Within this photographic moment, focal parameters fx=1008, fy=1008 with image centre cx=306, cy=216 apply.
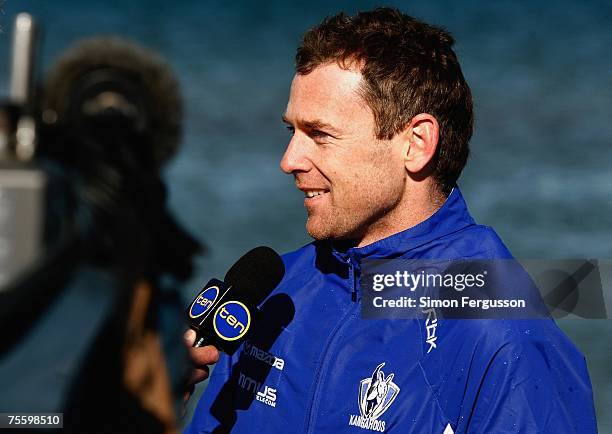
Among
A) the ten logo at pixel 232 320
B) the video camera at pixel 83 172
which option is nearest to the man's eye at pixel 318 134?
the ten logo at pixel 232 320

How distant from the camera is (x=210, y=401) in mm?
2309

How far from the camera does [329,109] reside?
2.24 m

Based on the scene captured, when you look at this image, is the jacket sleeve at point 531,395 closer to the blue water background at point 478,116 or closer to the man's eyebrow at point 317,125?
the man's eyebrow at point 317,125

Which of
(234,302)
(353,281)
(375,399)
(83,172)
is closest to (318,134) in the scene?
(353,281)

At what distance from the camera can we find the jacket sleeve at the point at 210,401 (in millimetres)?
2277

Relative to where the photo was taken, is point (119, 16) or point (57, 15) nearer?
point (57, 15)

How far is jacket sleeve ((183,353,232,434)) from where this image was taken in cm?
228

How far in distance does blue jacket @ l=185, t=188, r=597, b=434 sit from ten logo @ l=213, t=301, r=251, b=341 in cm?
22

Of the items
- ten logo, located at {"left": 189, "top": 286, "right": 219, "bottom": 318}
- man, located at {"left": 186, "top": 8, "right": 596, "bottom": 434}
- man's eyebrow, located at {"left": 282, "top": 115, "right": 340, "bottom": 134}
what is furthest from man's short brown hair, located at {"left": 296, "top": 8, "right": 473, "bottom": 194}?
ten logo, located at {"left": 189, "top": 286, "right": 219, "bottom": 318}

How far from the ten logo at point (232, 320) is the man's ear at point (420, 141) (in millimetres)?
542

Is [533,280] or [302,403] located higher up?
[533,280]

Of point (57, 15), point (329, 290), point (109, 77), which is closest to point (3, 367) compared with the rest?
point (109, 77)

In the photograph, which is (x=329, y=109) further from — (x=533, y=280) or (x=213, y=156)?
(x=213, y=156)

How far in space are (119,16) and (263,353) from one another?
10.9m
